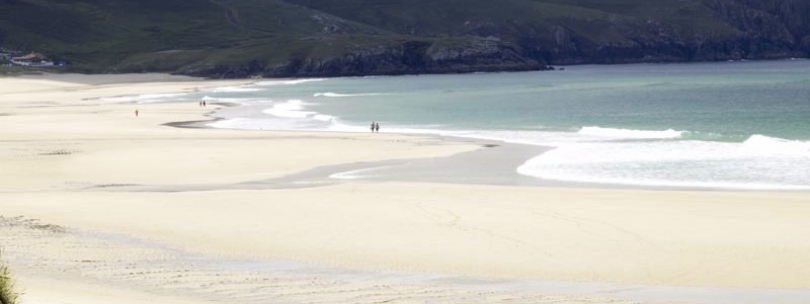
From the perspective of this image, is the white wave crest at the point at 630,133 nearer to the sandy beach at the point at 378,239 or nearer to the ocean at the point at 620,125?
the ocean at the point at 620,125

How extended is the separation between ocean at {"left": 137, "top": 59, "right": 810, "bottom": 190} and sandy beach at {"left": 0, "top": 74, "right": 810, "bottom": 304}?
3687mm

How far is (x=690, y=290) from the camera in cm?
1672

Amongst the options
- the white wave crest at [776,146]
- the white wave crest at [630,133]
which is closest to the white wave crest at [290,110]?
the white wave crest at [630,133]

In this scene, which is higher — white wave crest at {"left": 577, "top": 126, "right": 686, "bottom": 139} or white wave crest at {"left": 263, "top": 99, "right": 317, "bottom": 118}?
white wave crest at {"left": 577, "top": 126, "right": 686, "bottom": 139}

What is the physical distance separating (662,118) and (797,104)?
1717cm

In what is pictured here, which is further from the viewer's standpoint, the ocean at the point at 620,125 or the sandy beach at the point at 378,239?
the ocean at the point at 620,125

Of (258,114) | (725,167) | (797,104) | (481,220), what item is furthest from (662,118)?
(481,220)

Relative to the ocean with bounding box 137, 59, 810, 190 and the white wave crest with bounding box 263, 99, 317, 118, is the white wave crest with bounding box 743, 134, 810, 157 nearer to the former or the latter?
the ocean with bounding box 137, 59, 810, 190

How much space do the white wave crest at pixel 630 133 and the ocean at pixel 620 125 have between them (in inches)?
2.4

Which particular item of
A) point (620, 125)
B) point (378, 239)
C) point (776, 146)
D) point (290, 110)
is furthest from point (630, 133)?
point (290, 110)

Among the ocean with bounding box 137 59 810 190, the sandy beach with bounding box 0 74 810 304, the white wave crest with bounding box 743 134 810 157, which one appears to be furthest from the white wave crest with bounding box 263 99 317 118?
Result: the sandy beach with bounding box 0 74 810 304

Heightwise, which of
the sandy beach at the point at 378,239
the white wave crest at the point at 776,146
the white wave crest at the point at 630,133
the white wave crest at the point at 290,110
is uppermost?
the sandy beach at the point at 378,239

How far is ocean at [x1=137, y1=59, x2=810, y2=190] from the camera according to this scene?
34031mm

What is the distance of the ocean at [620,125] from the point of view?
34031 mm
